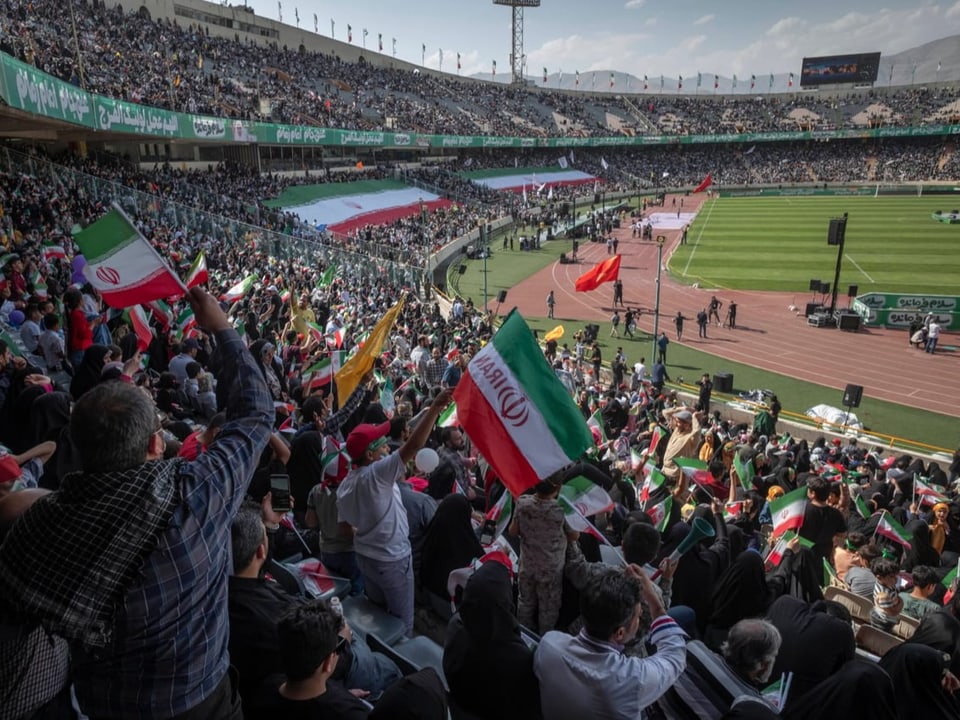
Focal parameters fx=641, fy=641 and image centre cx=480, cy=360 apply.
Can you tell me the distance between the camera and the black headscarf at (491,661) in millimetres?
3176

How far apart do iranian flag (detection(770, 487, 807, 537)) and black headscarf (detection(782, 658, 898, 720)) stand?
3.52 meters

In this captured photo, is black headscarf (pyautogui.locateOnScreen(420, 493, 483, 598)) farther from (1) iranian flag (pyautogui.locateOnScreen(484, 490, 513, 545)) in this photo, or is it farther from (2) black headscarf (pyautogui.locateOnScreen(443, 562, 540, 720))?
(2) black headscarf (pyautogui.locateOnScreen(443, 562, 540, 720))

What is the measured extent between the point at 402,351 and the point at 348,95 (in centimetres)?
4769

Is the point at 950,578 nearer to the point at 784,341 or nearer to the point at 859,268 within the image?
the point at 784,341

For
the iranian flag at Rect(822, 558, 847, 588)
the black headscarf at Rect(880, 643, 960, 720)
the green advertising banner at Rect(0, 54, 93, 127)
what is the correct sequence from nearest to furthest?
the black headscarf at Rect(880, 643, 960, 720) → the iranian flag at Rect(822, 558, 847, 588) → the green advertising banner at Rect(0, 54, 93, 127)

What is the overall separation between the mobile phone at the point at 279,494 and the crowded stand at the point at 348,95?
15.0 metres

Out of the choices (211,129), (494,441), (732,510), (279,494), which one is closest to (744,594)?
(494,441)

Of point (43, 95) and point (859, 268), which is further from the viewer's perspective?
point (859, 268)

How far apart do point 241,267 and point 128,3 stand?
116 ft

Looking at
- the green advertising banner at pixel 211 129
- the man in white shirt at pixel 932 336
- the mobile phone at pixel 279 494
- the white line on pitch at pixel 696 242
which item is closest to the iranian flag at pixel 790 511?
the mobile phone at pixel 279 494

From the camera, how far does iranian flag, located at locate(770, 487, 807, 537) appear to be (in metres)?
6.51

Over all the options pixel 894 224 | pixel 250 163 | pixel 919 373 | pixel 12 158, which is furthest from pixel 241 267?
pixel 894 224

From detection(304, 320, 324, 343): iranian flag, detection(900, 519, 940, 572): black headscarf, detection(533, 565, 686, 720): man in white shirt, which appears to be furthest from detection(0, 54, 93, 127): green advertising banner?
detection(900, 519, 940, 572): black headscarf

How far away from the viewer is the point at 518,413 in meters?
4.49
